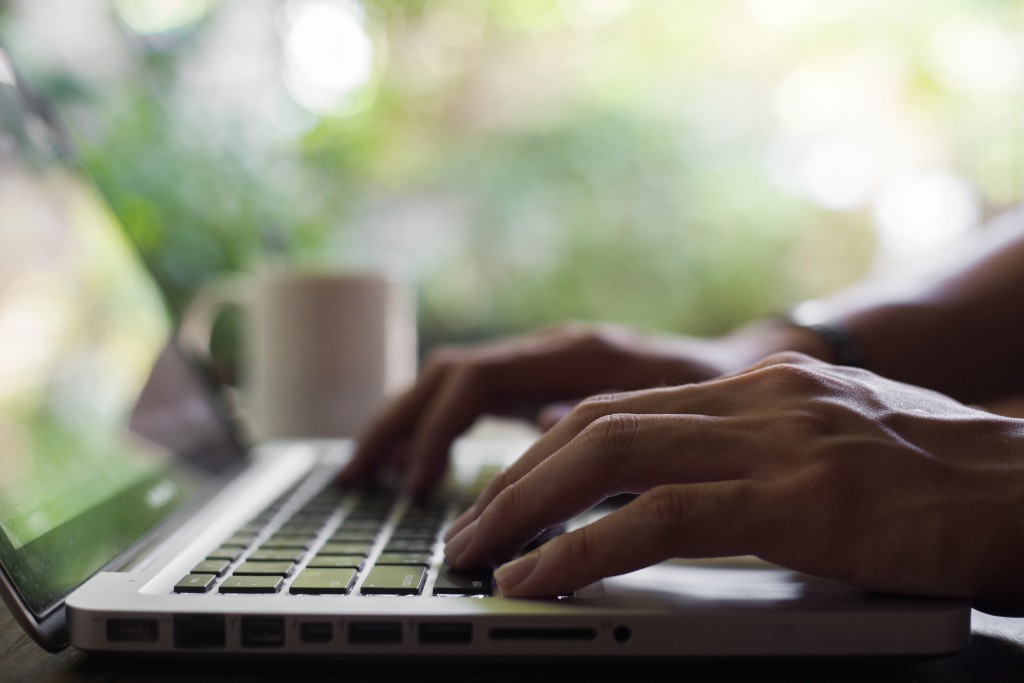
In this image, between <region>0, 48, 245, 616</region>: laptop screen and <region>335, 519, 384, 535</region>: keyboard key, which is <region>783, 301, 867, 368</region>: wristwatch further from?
<region>0, 48, 245, 616</region>: laptop screen

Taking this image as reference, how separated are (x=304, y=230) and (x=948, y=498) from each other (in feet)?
4.13

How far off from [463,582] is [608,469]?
0.10m

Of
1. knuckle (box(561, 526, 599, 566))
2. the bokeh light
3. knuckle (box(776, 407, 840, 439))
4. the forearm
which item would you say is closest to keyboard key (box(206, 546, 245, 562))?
knuckle (box(561, 526, 599, 566))

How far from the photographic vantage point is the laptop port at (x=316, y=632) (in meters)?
0.38

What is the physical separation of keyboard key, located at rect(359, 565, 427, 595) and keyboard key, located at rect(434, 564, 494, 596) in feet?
0.03

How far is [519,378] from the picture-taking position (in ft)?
2.64

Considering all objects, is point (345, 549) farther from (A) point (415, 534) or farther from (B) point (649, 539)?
(B) point (649, 539)

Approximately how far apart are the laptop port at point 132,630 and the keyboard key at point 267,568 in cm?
6

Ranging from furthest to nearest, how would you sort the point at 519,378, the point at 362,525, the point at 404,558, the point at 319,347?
the point at 319,347 < the point at 519,378 < the point at 362,525 < the point at 404,558

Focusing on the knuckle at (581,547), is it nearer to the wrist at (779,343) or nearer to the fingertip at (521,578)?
the fingertip at (521,578)

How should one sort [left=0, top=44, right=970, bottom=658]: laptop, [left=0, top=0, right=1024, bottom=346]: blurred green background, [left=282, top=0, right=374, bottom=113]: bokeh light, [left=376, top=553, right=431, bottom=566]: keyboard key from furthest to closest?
[left=0, top=0, right=1024, bottom=346]: blurred green background < [left=282, top=0, right=374, bottom=113]: bokeh light < [left=376, top=553, right=431, bottom=566]: keyboard key < [left=0, top=44, right=970, bottom=658]: laptop

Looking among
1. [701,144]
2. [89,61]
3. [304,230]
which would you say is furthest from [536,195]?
[89,61]

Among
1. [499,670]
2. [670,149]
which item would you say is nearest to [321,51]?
[670,149]

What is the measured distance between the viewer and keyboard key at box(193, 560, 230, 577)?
17.8 inches
